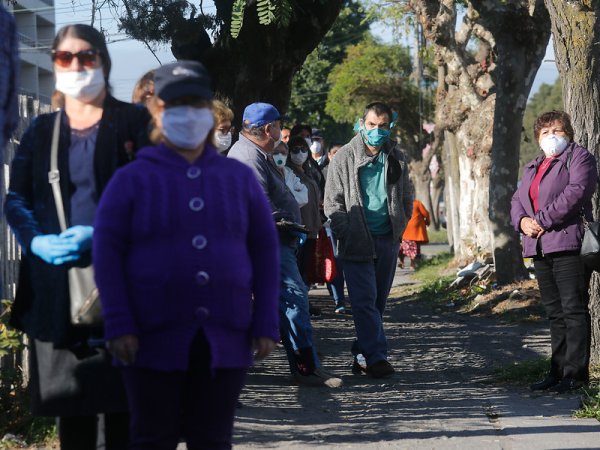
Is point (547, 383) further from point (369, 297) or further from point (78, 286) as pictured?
point (78, 286)

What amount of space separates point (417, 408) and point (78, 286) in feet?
11.9

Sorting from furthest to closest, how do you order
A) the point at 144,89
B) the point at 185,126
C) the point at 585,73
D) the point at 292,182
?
the point at 292,182 → the point at 585,73 → the point at 144,89 → the point at 185,126

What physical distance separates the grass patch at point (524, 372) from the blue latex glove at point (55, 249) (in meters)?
5.18

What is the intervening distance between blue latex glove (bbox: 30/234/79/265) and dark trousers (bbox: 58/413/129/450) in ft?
2.00

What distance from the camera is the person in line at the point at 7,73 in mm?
4484

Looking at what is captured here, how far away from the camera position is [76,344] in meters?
4.20

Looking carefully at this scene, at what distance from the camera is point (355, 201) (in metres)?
8.76

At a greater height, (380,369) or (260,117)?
(260,117)

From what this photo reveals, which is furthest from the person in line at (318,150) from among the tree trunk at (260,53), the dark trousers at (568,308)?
the dark trousers at (568,308)

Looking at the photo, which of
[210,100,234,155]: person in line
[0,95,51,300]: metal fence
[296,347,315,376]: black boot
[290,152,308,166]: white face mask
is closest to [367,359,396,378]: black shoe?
[296,347,315,376]: black boot

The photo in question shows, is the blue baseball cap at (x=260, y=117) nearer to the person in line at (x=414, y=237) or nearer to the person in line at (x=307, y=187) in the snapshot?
the person in line at (x=307, y=187)

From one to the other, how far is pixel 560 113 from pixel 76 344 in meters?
4.73

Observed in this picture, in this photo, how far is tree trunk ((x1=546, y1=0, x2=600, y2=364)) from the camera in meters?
8.52

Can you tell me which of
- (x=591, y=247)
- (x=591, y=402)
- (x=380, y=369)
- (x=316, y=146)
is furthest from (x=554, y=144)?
(x=316, y=146)
